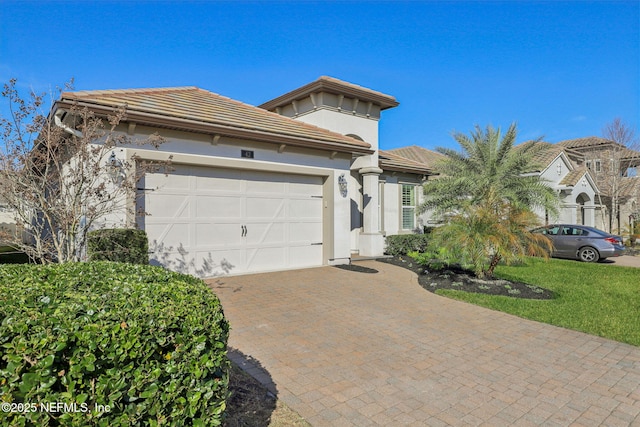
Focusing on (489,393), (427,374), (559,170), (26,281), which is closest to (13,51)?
(26,281)

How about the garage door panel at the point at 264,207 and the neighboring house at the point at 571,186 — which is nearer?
the garage door panel at the point at 264,207

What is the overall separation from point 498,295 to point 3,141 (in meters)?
9.82

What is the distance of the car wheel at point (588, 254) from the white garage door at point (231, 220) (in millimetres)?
11946

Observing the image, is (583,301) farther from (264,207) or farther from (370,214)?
(264,207)

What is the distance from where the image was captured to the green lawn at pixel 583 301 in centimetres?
599

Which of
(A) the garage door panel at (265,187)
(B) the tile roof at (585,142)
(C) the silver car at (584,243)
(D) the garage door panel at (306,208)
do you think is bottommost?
(C) the silver car at (584,243)

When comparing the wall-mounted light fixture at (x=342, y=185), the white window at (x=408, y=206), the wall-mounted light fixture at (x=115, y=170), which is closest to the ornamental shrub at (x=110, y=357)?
the wall-mounted light fixture at (x=115, y=170)

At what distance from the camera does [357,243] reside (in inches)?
556

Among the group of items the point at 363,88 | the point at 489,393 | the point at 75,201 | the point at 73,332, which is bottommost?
the point at 489,393

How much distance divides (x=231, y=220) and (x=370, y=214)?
6097 millimetres

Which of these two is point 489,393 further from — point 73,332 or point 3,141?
point 3,141

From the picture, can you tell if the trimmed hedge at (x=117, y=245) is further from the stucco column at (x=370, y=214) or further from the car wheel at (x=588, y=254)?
the car wheel at (x=588, y=254)

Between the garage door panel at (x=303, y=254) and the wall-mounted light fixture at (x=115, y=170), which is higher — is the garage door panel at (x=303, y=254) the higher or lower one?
the lower one

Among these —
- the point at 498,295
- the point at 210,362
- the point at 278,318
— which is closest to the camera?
the point at 210,362
